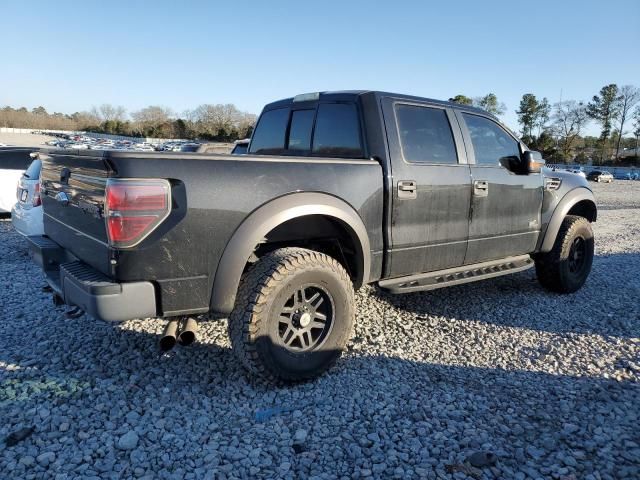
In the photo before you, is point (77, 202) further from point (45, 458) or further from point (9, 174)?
point (9, 174)

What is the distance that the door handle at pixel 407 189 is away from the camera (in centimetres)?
355

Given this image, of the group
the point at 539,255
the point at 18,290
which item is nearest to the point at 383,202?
the point at 539,255

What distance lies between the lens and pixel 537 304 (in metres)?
4.93

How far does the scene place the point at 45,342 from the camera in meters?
3.71

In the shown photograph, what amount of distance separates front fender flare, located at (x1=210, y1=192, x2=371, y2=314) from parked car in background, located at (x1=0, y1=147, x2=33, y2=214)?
7907 mm

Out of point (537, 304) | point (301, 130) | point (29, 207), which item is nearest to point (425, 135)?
point (301, 130)

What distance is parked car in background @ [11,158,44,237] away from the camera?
5297 mm

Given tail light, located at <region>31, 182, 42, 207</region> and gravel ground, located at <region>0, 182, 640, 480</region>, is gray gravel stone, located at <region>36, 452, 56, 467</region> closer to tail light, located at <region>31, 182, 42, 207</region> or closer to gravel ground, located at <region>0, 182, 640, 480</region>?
gravel ground, located at <region>0, 182, 640, 480</region>

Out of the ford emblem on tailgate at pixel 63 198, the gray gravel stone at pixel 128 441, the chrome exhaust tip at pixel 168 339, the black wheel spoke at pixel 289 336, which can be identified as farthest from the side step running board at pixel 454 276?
the ford emblem on tailgate at pixel 63 198

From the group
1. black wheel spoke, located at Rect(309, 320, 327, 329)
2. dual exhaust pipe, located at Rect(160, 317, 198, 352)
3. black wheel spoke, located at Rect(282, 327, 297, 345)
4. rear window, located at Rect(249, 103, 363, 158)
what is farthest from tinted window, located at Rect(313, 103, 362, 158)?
dual exhaust pipe, located at Rect(160, 317, 198, 352)

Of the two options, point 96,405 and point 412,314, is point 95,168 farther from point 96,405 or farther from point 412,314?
point 412,314

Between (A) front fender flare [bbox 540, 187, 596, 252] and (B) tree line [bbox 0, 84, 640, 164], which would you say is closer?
(A) front fender flare [bbox 540, 187, 596, 252]

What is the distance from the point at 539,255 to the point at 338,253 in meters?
2.75

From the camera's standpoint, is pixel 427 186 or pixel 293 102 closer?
pixel 427 186
